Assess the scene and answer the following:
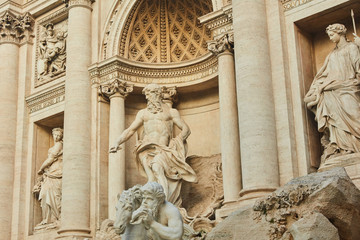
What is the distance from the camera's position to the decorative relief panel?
57.5 ft

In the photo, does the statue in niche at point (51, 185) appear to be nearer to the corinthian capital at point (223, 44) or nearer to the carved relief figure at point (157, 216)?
the corinthian capital at point (223, 44)

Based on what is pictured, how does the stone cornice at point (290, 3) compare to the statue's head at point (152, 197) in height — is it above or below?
above

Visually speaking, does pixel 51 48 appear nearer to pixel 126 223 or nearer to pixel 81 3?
pixel 81 3

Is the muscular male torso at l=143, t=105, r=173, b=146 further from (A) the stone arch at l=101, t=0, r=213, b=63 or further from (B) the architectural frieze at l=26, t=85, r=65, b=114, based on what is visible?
(B) the architectural frieze at l=26, t=85, r=65, b=114

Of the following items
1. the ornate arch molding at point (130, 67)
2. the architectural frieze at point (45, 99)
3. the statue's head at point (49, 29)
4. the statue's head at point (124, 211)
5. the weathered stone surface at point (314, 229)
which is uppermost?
the statue's head at point (49, 29)

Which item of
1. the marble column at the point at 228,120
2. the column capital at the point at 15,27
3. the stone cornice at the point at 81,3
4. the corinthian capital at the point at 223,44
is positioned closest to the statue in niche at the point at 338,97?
the marble column at the point at 228,120

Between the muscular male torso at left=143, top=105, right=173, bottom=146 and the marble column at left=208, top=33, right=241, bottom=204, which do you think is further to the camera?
the muscular male torso at left=143, top=105, right=173, bottom=146

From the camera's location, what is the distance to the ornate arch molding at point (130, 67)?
15.4 meters

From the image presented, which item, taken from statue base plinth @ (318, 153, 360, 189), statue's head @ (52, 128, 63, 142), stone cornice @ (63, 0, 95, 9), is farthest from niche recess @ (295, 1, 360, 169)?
statue's head @ (52, 128, 63, 142)

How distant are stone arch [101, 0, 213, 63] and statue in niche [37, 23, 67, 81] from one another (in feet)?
6.61

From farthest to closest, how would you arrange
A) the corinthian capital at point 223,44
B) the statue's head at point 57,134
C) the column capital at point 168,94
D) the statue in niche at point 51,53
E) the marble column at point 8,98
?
the statue in niche at point 51,53
the statue's head at point 57,134
the marble column at point 8,98
the column capital at point 168,94
the corinthian capital at point 223,44

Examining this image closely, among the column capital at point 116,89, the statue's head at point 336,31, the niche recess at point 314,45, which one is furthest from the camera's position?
the column capital at point 116,89

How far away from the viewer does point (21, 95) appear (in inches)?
708

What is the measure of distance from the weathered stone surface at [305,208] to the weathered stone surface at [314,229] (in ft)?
0.14
